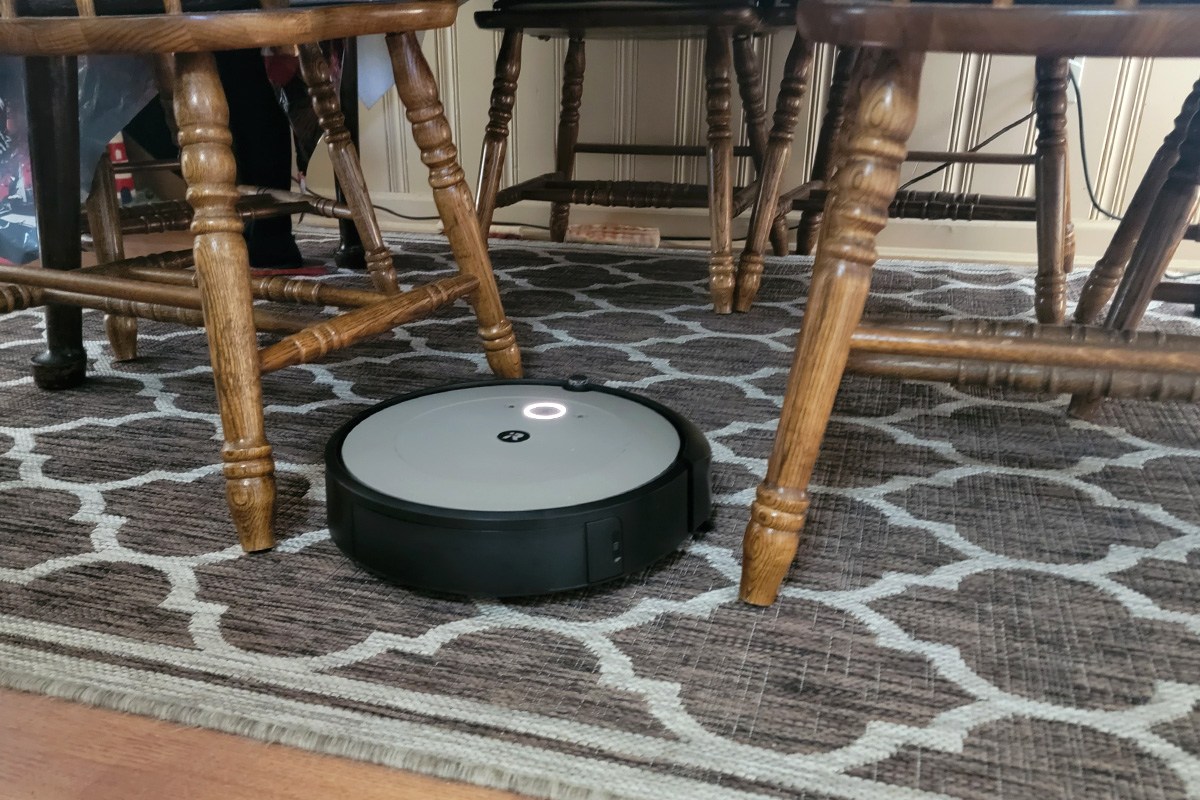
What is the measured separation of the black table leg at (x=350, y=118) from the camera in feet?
6.45

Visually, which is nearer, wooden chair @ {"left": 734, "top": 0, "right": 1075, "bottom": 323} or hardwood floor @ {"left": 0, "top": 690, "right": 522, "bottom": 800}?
hardwood floor @ {"left": 0, "top": 690, "right": 522, "bottom": 800}

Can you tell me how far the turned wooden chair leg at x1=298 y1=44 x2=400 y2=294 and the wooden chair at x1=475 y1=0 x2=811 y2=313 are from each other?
0.31 metres

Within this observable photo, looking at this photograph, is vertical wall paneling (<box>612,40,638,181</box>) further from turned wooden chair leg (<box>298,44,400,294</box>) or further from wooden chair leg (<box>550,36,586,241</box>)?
turned wooden chair leg (<box>298,44,400,294</box>)

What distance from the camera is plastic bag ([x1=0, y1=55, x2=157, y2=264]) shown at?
1.35 m

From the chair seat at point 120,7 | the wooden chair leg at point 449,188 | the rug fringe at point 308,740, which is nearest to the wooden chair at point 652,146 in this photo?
the wooden chair leg at point 449,188

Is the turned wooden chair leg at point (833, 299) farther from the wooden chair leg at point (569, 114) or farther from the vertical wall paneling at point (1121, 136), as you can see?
the vertical wall paneling at point (1121, 136)

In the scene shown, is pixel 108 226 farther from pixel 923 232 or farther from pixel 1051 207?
pixel 923 232

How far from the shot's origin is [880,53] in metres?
0.68

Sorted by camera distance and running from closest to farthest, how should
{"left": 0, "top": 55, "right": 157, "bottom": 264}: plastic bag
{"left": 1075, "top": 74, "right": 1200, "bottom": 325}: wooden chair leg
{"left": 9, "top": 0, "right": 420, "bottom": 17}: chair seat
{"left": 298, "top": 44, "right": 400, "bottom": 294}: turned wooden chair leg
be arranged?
1. {"left": 9, "top": 0, "right": 420, "bottom": 17}: chair seat
2. {"left": 1075, "top": 74, "right": 1200, "bottom": 325}: wooden chair leg
3. {"left": 0, "top": 55, "right": 157, "bottom": 264}: plastic bag
4. {"left": 298, "top": 44, "right": 400, "bottom": 294}: turned wooden chair leg

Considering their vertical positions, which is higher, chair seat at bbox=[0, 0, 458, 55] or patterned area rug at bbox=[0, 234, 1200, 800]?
chair seat at bbox=[0, 0, 458, 55]

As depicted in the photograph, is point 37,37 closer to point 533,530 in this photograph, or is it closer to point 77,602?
point 77,602

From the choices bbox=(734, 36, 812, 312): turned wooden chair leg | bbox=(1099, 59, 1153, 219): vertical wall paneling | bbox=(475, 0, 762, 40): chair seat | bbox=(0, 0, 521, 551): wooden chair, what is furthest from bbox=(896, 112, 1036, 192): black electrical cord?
bbox=(0, 0, 521, 551): wooden chair

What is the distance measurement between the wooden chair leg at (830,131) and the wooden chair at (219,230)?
104 cm

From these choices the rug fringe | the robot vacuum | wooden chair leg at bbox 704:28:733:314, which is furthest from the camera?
wooden chair leg at bbox 704:28:733:314
